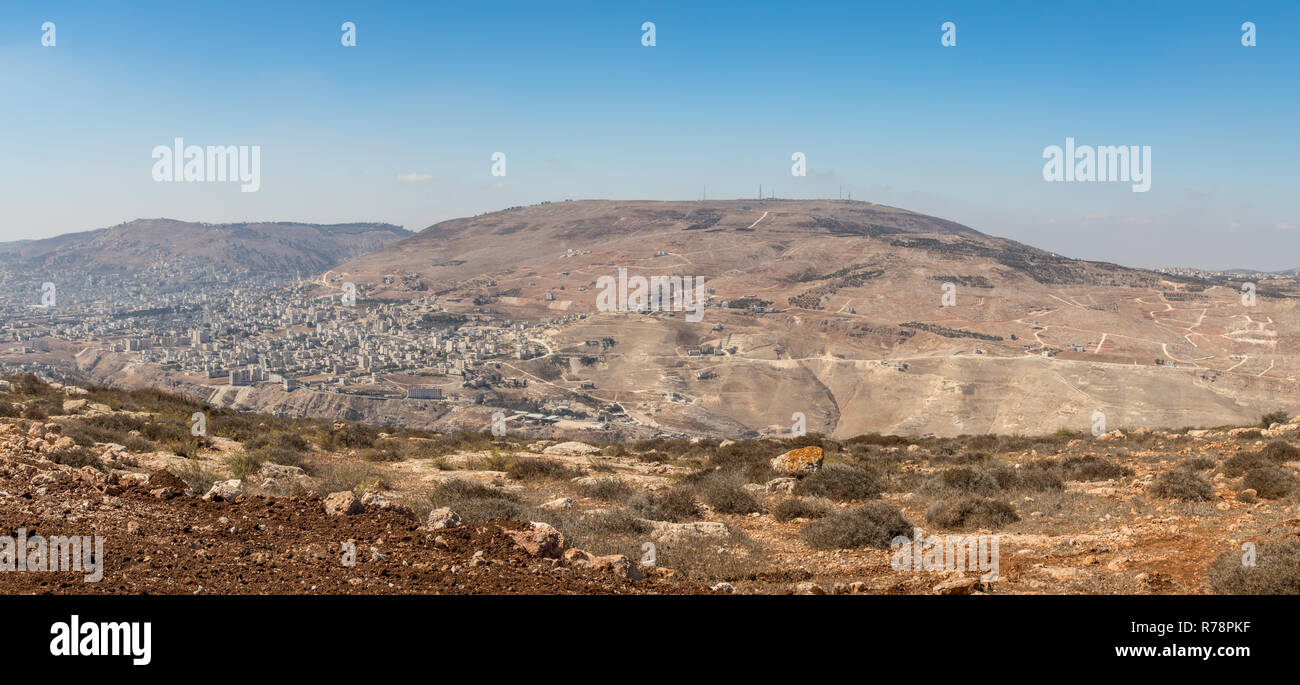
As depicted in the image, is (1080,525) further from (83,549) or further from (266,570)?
(83,549)

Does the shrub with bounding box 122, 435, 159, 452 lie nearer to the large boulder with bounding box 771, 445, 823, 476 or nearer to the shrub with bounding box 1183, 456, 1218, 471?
the large boulder with bounding box 771, 445, 823, 476

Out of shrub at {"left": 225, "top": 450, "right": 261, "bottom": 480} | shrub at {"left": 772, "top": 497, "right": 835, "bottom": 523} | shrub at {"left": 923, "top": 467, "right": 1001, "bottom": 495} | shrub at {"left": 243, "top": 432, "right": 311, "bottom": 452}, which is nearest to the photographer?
shrub at {"left": 772, "top": 497, "right": 835, "bottom": 523}

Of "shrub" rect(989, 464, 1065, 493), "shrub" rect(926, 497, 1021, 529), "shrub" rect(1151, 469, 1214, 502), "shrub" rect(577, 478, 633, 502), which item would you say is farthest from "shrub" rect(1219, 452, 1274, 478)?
"shrub" rect(577, 478, 633, 502)

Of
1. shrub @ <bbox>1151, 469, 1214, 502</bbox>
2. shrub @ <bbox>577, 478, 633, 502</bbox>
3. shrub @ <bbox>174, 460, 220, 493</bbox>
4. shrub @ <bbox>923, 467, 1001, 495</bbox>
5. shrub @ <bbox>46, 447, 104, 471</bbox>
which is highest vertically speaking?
shrub @ <bbox>46, 447, 104, 471</bbox>

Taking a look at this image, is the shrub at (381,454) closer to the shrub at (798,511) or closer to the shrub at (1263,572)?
the shrub at (798,511)

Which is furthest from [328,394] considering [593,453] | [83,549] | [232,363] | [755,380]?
[83,549]

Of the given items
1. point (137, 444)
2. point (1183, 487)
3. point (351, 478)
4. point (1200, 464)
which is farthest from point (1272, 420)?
point (137, 444)
